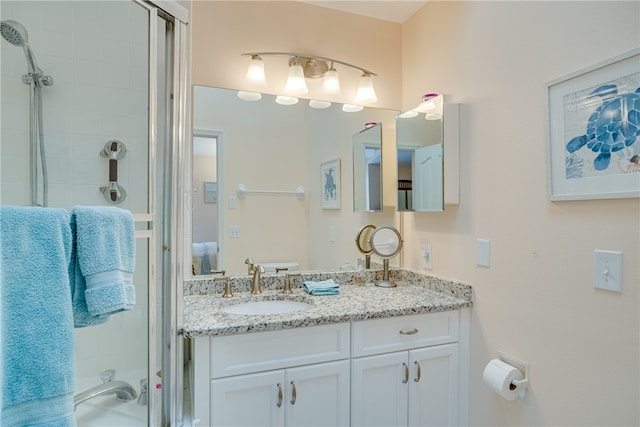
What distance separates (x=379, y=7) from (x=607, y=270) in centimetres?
175

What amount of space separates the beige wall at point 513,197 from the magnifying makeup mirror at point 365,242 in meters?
0.08

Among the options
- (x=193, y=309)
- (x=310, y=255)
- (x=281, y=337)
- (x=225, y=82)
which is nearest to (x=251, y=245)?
(x=310, y=255)

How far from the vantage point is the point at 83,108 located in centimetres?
155

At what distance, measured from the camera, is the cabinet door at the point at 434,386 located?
1570 mm

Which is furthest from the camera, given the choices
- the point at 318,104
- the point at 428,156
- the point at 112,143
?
the point at 318,104

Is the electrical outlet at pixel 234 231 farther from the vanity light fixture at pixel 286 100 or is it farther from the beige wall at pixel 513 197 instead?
the vanity light fixture at pixel 286 100

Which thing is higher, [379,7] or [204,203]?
[379,7]

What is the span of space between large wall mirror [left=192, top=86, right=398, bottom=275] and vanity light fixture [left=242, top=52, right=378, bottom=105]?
3.1 inches

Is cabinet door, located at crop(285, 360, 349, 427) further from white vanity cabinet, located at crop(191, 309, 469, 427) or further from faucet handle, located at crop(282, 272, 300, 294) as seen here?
faucet handle, located at crop(282, 272, 300, 294)

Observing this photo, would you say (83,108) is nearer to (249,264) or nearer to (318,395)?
(249,264)

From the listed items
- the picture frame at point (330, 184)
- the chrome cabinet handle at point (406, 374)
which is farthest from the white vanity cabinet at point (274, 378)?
the picture frame at point (330, 184)

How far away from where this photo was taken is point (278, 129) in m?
1.94

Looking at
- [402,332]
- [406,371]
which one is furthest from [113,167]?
[406,371]

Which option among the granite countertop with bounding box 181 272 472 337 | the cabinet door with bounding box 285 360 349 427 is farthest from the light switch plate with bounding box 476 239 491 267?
the cabinet door with bounding box 285 360 349 427
